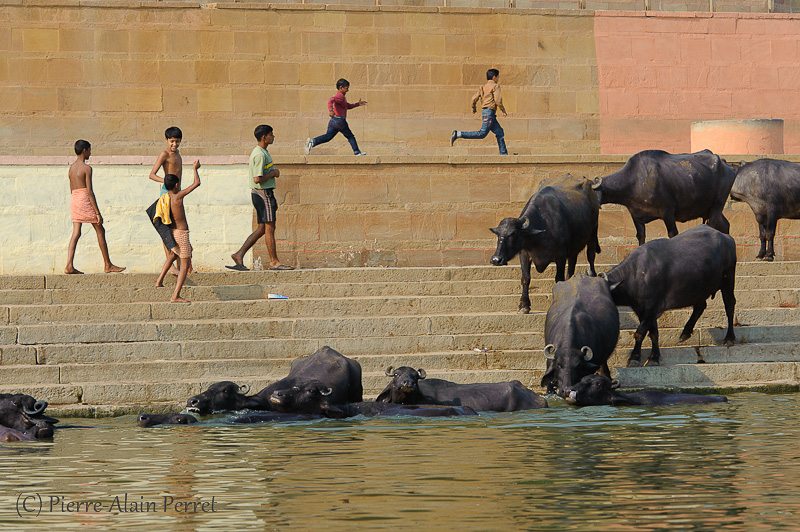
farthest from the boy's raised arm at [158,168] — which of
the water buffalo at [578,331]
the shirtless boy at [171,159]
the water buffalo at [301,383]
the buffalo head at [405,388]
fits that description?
the buffalo head at [405,388]

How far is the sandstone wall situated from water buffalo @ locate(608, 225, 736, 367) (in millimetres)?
4318

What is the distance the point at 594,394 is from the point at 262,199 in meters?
6.44

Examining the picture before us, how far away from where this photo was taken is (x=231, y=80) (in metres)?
24.6

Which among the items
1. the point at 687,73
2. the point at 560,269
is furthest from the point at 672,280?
the point at 687,73

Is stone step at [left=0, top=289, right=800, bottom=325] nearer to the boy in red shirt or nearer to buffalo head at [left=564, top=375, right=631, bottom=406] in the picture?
buffalo head at [left=564, top=375, right=631, bottom=406]

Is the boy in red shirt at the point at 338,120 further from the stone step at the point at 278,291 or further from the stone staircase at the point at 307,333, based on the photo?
the stone step at the point at 278,291

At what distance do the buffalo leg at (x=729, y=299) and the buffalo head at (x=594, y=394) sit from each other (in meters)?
3.03

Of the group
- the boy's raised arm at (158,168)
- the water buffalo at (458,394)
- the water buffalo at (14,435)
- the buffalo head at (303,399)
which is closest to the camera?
the water buffalo at (14,435)

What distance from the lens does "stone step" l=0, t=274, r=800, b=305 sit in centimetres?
1488

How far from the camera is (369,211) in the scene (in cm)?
1958

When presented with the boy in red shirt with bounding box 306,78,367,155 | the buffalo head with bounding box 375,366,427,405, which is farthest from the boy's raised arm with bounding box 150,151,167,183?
the boy in red shirt with bounding box 306,78,367,155

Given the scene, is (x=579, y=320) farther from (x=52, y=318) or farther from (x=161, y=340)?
(x=52, y=318)

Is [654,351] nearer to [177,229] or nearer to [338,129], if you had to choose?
[177,229]

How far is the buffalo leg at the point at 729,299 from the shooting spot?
14.6m
